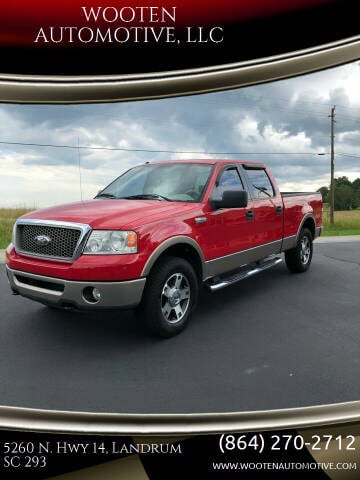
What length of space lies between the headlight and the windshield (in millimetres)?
1047

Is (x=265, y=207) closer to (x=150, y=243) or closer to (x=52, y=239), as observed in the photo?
(x=150, y=243)

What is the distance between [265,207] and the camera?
5.77 metres

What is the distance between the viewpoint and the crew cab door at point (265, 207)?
559cm

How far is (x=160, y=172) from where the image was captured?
5.12 metres

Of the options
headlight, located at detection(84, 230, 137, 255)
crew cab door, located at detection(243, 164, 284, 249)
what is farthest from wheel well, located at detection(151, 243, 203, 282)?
crew cab door, located at detection(243, 164, 284, 249)

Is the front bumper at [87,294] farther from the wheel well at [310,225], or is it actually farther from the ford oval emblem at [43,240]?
the wheel well at [310,225]

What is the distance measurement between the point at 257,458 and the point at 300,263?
533 cm

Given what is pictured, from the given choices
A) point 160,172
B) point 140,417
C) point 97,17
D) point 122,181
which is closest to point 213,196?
point 160,172

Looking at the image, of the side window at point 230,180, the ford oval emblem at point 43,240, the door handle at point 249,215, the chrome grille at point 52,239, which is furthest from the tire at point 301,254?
the ford oval emblem at point 43,240

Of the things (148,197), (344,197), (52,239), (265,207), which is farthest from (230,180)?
(344,197)

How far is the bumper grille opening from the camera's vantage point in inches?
147

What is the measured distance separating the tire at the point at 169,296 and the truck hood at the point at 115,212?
1.60ft

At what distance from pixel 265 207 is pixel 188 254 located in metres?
1.87

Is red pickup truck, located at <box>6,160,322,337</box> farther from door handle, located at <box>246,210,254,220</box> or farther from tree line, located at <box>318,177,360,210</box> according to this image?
tree line, located at <box>318,177,360,210</box>
